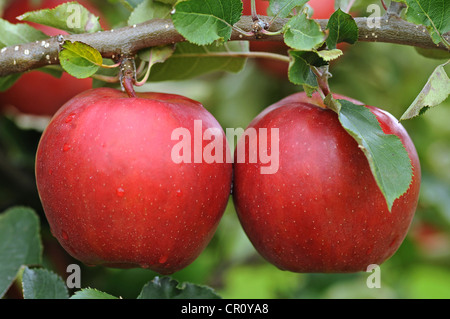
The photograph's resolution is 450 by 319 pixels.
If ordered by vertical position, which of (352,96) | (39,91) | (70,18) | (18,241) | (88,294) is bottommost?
(88,294)

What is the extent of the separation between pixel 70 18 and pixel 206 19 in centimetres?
18

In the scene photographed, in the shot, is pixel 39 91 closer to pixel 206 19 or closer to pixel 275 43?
pixel 275 43

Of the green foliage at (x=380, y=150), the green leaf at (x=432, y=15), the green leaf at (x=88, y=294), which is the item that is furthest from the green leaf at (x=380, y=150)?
the green leaf at (x=88, y=294)

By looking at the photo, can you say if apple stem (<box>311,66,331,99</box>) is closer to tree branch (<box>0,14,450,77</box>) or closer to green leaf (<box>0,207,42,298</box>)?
tree branch (<box>0,14,450,77</box>)

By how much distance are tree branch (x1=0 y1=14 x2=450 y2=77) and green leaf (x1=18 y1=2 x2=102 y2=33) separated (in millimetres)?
35

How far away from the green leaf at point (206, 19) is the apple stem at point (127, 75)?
96 millimetres

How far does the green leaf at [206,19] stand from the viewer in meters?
0.55

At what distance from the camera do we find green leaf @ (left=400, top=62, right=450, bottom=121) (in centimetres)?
56

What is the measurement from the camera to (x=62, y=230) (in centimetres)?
60

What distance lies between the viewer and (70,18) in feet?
2.13

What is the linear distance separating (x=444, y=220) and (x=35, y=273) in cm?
96

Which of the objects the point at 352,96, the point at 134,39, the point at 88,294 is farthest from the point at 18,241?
the point at 352,96
